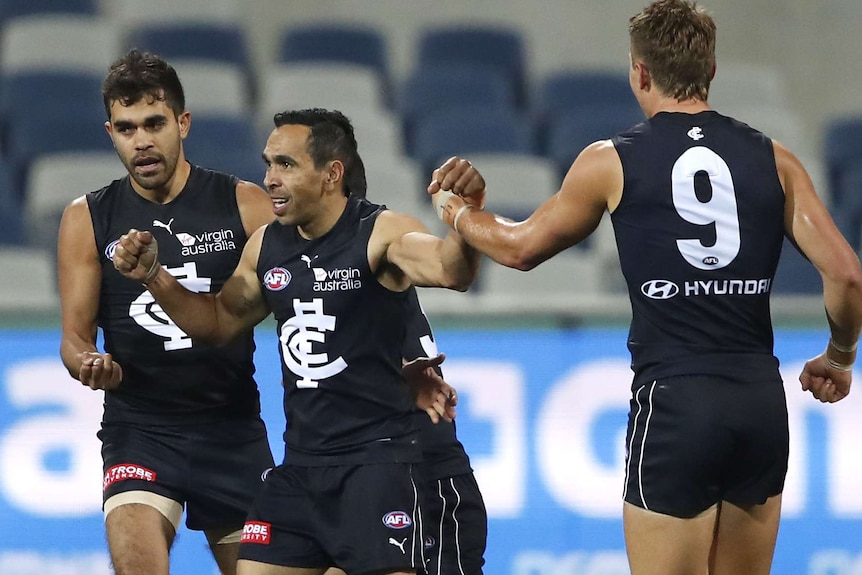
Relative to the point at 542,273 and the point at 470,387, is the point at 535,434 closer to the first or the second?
the point at 470,387

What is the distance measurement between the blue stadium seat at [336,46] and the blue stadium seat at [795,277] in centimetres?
357

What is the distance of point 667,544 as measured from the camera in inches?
153

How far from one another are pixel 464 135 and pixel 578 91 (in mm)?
1242

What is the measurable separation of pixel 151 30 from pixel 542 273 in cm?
393

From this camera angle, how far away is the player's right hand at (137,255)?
14.3ft

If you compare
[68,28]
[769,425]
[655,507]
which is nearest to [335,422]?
[655,507]

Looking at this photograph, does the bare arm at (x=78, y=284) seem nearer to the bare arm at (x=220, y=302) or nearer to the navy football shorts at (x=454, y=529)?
the bare arm at (x=220, y=302)

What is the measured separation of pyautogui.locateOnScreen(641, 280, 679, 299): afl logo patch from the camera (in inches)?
154

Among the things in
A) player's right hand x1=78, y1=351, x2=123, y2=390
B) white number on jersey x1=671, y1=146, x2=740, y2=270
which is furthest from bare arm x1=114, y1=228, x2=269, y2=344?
white number on jersey x1=671, y1=146, x2=740, y2=270

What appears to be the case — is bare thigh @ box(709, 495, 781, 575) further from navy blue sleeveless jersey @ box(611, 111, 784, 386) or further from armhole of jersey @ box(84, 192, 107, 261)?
armhole of jersey @ box(84, 192, 107, 261)

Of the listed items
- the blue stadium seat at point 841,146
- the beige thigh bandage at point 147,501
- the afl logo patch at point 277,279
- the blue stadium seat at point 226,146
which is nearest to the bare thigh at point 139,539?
the beige thigh bandage at point 147,501

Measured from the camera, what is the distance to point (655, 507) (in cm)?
391

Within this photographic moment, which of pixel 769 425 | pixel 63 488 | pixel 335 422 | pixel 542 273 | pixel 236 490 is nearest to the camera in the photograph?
pixel 769 425

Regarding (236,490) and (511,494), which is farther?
(511,494)
